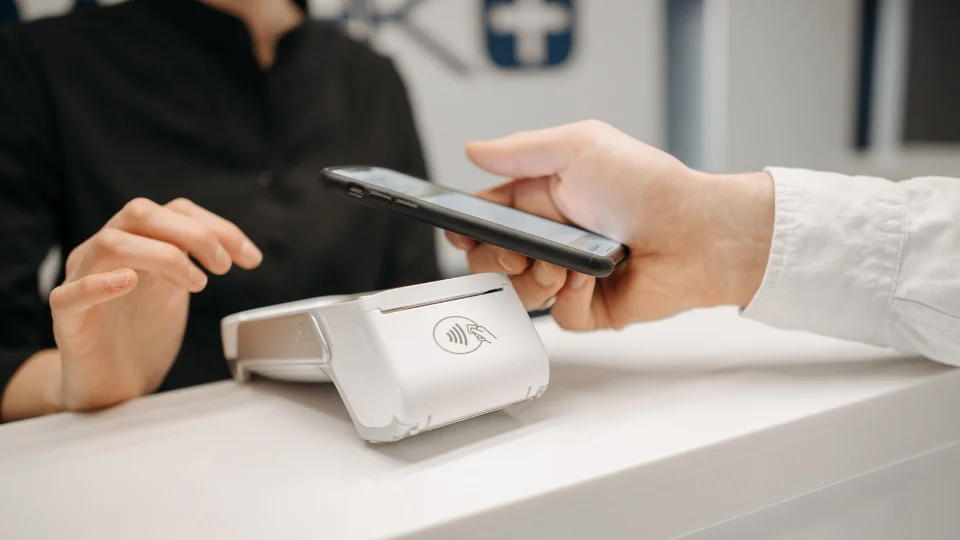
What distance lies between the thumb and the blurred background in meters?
0.79

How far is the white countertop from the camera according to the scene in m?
0.27

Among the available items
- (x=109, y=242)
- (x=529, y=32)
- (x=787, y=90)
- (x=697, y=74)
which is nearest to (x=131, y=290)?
(x=109, y=242)

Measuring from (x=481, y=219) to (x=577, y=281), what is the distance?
9 centimetres

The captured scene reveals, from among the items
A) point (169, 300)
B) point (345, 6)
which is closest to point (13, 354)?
point (169, 300)

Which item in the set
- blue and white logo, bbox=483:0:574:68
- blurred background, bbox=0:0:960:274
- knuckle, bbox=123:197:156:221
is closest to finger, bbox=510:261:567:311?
knuckle, bbox=123:197:156:221

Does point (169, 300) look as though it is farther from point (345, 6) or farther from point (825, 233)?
point (345, 6)

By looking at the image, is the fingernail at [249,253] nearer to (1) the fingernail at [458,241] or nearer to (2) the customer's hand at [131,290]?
(2) the customer's hand at [131,290]

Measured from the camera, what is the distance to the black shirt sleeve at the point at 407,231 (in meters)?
0.86

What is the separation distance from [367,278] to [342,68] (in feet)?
0.88

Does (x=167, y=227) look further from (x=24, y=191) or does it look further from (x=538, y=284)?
(x=24, y=191)

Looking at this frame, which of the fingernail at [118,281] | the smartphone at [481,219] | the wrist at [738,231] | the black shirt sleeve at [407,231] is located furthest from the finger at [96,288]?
the black shirt sleeve at [407,231]

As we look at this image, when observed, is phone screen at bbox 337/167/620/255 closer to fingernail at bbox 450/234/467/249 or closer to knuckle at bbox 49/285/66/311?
fingernail at bbox 450/234/467/249

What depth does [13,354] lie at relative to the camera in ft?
1.65

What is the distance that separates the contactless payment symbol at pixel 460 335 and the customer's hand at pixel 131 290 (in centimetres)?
14
